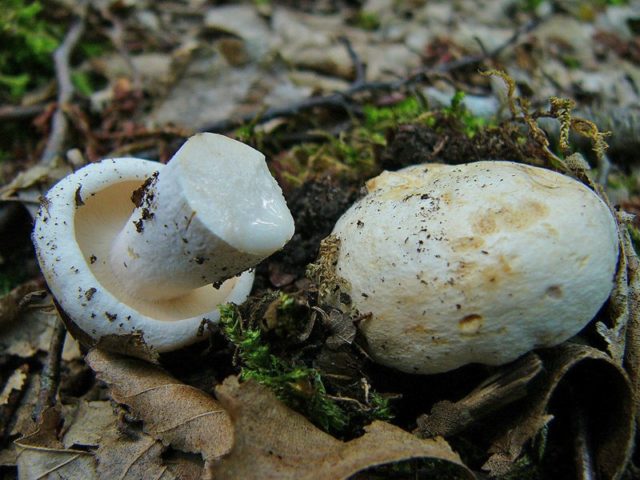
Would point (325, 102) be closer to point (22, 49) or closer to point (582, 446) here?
point (22, 49)

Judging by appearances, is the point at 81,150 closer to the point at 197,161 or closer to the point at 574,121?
the point at 197,161

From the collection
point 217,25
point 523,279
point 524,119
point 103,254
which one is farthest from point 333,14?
point 523,279

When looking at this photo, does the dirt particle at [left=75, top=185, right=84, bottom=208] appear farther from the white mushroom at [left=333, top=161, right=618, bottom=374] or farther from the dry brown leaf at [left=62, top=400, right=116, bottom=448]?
the white mushroom at [left=333, top=161, right=618, bottom=374]

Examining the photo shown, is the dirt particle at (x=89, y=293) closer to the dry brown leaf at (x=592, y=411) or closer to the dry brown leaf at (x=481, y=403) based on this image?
the dry brown leaf at (x=481, y=403)

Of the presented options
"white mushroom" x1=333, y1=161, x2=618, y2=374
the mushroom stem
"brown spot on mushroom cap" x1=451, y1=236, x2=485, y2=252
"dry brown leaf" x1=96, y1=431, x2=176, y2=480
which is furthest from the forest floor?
"brown spot on mushroom cap" x1=451, y1=236, x2=485, y2=252

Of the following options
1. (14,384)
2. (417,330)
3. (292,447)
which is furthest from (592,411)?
(14,384)
